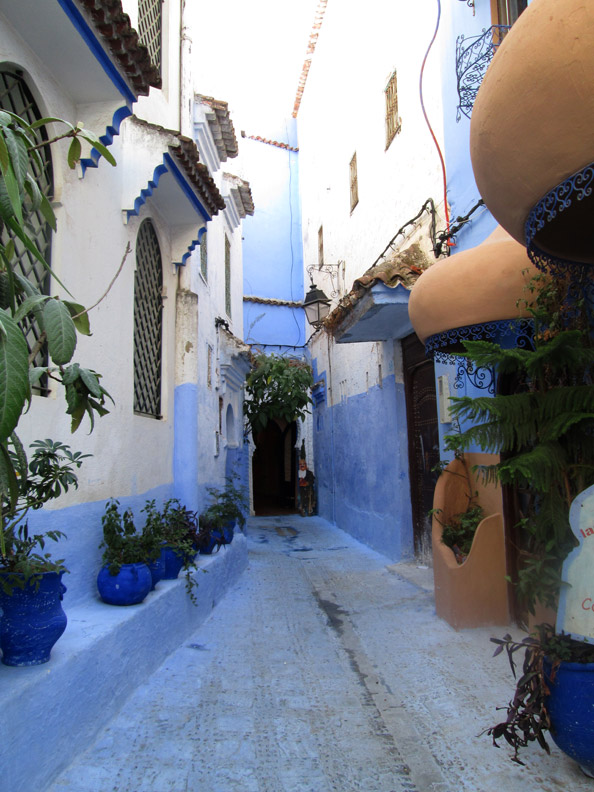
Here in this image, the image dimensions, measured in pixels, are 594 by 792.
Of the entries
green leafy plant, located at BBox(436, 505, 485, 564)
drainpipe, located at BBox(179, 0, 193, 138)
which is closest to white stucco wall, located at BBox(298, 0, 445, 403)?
drainpipe, located at BBox(179, 0, 193, 138)

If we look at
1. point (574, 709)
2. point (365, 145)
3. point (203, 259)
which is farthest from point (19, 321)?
point (365, 145)

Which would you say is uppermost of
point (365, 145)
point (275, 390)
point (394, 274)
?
point (365, 145)

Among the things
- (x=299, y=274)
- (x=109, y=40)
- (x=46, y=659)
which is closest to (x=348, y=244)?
(x=299, y=274)

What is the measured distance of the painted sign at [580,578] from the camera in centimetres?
244

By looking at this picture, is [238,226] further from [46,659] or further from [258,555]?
[46,659]

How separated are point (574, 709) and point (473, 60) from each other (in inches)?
193

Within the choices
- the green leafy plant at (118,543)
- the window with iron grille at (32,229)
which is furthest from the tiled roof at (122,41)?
the green leafy plant at (118,543)

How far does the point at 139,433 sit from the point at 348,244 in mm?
6468

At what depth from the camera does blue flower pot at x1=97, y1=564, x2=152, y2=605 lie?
385 centimetres

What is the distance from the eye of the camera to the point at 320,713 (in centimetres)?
338

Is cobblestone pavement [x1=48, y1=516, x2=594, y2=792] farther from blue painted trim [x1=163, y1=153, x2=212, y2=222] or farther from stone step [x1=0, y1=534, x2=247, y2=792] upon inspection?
blue painted trim [x1=163, y1=153, x2=212, y2=222]

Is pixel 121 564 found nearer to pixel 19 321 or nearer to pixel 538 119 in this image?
pixel 19 321

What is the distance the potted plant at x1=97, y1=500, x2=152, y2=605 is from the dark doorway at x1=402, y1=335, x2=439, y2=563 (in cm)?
380

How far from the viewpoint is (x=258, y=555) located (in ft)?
29.3
